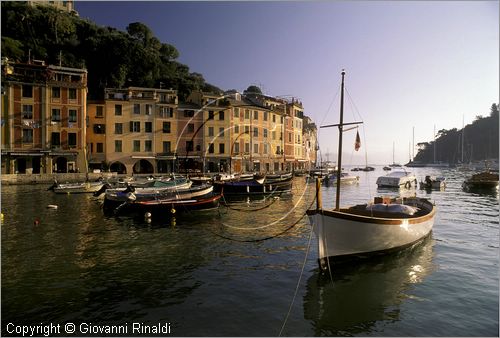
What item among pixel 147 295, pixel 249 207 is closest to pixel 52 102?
pixel 249 207

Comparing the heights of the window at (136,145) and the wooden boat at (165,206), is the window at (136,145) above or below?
above

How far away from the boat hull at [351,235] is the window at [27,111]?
52.7 metres

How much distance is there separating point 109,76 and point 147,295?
69846mm

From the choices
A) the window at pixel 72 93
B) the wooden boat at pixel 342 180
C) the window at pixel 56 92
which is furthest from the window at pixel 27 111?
the wooden boat at pixel 342 180

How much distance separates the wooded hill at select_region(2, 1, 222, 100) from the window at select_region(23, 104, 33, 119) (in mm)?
15596

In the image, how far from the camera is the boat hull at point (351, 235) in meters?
11.9

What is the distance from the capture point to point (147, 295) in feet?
34.4

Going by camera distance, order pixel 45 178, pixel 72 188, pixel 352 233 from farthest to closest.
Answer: pixel 45 178, pixel 72 188, pixel 352 233

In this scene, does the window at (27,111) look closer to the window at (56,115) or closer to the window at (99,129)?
the window at (56,115)

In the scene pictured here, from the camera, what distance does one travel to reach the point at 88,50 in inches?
2899

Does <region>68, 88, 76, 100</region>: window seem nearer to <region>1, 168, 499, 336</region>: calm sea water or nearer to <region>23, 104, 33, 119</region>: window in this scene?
<region>23, 104, 33, 119</region>: window

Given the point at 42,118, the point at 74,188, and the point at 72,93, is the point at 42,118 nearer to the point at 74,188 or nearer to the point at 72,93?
the point at 72,93

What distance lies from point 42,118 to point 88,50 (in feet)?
95.2

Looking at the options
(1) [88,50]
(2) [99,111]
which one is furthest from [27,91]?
(1) [88,50]
